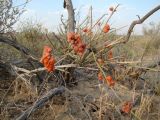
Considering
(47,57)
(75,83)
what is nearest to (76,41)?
(47,57)

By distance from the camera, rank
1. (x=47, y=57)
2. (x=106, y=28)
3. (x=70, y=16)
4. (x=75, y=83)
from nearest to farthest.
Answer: (x=47, y=57) → (x=106, y=28) → (x=75, y=83) → (x=70, y=16)

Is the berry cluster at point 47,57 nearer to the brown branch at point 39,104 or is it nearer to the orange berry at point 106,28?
the brown branch at point 39,104

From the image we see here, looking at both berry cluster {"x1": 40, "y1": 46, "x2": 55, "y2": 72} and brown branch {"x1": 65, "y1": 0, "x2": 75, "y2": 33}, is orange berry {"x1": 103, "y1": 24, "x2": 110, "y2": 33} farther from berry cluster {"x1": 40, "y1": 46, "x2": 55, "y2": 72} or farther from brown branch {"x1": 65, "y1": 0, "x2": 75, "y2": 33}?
brown branch {"x1": 65, "y1": 0, "x2": 75, "y2": 33}

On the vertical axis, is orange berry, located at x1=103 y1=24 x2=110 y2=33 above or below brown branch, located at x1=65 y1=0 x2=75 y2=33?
below

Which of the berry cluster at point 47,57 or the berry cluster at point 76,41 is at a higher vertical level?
the berry cluster at point 76,41

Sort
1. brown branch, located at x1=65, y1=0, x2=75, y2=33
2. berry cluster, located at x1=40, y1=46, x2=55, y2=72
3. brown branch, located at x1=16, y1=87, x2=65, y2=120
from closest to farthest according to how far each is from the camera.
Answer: berry cluster, located at x1=40, y1=46, x2=55, y2=72 → brown branch, located at x1=16, y1=87, x2=65, y2=120 → brown branch, located at x1=65, y1=0, x2=75, y2=33

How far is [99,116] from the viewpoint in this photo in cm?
351

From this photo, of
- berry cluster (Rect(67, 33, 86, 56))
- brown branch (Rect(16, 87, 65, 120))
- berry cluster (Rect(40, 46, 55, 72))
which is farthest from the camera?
brown branch (Rect(16, 87, 65, 120))

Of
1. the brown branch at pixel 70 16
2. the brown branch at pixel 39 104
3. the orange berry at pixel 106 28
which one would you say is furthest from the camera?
the brown branch at pixel 70 16

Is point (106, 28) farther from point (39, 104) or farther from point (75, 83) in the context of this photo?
point (75, 83)

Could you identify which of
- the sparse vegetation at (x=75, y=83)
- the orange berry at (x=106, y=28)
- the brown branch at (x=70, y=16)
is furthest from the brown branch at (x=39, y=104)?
the brown branch at (x=70, y=16)

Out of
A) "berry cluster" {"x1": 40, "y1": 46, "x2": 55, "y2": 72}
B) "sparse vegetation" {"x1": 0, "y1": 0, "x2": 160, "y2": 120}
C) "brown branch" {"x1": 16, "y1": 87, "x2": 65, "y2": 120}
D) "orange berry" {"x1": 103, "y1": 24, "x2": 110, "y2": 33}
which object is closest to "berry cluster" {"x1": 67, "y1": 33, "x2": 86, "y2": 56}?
"sparse vegetation" {"x1": 0, "y1": 0, "x2": 160, "y2": 120}

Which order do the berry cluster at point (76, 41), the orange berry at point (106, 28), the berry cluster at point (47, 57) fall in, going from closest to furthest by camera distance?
the berry cluster at point (47, 57) → the berry cluster at point (76, 41) → the orange berry at point (106, 28)

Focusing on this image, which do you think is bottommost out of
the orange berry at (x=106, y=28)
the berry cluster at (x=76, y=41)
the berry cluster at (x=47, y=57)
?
the berry cluster at (x=47, y=57)
